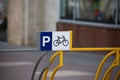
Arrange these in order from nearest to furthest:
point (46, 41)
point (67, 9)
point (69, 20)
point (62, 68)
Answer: point (46, 41), point (62, 68), point (69, 20), point (67, 9)

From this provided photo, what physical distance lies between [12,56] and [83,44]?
118 inches

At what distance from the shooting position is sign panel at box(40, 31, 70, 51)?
26.7 feet

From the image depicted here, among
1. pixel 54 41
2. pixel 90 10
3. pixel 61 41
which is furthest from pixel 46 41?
pixel 90 10

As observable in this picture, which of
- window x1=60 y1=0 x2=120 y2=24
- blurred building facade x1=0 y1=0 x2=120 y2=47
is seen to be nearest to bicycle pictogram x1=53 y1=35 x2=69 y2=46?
blurred building facade x1=0 y1=0 x2=120 y2=47

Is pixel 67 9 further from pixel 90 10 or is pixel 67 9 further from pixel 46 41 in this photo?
pixel 46 41

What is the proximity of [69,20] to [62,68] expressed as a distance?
488 centimetres

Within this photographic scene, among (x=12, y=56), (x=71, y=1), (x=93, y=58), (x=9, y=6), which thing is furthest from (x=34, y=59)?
(x=9, y=6)

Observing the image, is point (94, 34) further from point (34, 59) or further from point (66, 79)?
point (66, 79)

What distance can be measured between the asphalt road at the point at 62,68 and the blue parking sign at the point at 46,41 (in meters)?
1.79

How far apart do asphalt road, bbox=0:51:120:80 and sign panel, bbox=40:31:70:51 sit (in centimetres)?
174

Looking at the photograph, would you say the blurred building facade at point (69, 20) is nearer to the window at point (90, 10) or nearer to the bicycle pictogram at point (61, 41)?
the window at point (90, 10)

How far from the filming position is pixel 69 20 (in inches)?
687

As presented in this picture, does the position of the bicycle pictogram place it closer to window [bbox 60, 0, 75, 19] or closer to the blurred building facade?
the blurred building facade

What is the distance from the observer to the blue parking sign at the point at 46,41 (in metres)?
8.12
